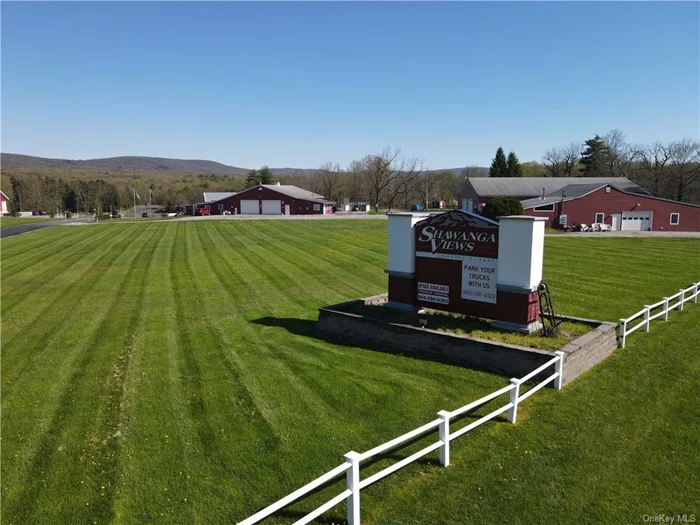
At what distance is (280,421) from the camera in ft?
26.9

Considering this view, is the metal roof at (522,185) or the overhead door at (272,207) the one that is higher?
the metal roof at (522,185)

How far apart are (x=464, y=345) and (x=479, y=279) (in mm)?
2034

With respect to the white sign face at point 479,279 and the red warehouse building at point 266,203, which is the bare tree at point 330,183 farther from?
the white sign face at point 479,279

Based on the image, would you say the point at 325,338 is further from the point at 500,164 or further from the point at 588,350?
the point at 500,164

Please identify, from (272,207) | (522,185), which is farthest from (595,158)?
(272,207)

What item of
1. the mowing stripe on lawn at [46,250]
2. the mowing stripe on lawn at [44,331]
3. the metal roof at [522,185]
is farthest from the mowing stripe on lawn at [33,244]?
the metal roof at [522,185]

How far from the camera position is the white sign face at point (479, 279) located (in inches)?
464

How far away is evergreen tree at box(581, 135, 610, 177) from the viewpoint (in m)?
93.1

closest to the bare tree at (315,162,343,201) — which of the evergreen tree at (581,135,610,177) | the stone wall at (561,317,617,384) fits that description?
the evergreen tree at (581,135,610,177)

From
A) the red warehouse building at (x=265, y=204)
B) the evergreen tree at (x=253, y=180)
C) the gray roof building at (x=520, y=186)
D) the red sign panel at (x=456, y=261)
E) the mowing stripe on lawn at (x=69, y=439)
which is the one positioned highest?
the evergreen tree at (x=253, y=180)

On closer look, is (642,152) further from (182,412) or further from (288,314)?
(182,412)

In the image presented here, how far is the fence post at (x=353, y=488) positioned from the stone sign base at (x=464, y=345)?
5619mm

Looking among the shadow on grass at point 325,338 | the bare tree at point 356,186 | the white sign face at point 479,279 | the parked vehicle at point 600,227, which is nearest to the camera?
the shadow on grass at point 325,338

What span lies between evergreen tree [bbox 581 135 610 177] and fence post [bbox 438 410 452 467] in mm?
99032
